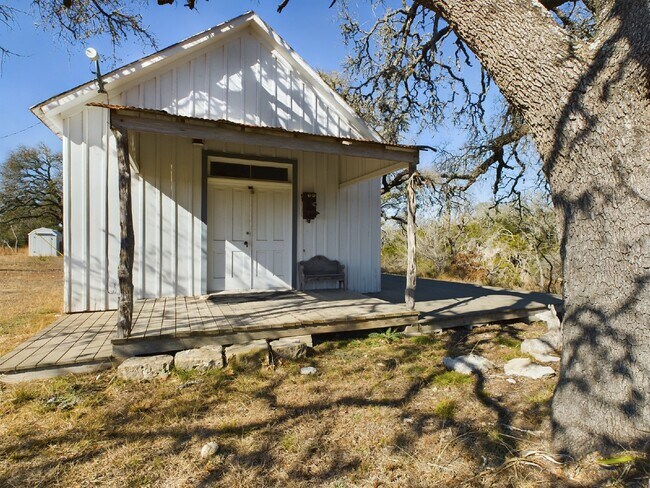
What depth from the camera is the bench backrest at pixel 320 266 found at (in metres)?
6.63

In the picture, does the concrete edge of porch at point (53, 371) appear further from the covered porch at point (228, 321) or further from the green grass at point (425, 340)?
the green grass at point (425, 340)

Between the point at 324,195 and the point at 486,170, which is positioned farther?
the point at 486,170

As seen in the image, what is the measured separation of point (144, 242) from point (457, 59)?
801 cm

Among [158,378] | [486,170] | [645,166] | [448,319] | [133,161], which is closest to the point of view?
[645,166]

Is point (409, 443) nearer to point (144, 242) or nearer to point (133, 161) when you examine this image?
point (144, 242)

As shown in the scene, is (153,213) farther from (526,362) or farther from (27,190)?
(27,190)

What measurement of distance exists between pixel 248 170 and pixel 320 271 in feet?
7.77

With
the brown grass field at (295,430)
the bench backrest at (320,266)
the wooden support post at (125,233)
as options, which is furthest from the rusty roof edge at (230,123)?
the bench backrest at (320,266)

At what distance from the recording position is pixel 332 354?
410 cm

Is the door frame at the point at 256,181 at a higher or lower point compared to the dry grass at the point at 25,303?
higher

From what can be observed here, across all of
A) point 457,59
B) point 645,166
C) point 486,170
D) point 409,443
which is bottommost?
point 409,443

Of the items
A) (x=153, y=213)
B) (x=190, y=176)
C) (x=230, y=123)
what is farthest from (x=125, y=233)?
(x=190, y=176)

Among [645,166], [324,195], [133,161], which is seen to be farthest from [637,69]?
[133,161]

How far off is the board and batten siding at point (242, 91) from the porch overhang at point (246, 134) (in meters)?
2.06
